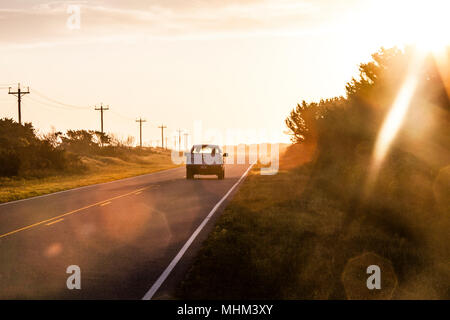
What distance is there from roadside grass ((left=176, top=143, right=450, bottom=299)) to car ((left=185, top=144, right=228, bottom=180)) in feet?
39.8

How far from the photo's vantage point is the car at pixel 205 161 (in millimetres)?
29406

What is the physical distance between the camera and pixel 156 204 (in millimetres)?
17047

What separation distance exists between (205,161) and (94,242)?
19.4 meters

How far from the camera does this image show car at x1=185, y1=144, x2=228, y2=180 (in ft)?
96.5

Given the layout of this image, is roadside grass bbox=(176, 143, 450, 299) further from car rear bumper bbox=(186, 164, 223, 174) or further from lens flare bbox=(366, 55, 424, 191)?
car rear bumper bbox=(186, 164, 223, 174)

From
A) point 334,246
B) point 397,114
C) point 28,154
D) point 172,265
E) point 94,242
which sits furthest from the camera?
point 28,154

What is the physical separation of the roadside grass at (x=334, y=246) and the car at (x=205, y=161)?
39.8 ft

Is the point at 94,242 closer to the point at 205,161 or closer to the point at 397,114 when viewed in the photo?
the point at 397,114

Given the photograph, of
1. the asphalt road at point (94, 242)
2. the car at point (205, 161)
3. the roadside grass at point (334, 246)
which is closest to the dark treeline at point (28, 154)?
the car at point (205, 161)

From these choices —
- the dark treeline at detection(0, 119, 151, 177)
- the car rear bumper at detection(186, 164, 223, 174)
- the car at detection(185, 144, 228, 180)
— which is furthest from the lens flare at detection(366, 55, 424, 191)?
the dark treeline at detection(0, 119, 151, 177)

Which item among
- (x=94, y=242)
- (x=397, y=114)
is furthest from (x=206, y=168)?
(x=94, y=242)

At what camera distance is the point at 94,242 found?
10227 mm
